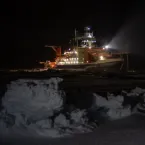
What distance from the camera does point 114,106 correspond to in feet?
40.7

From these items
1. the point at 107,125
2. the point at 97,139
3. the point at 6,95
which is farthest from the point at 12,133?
the point at 107,125

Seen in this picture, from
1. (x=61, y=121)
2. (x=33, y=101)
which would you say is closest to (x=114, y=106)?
(x=61, y=121)

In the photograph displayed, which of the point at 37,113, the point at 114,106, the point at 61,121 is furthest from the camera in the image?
the point at 114,106

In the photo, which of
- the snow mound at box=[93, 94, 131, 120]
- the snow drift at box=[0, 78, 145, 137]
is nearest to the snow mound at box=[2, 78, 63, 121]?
the snow drift at box=[0, 78, 145, 137]

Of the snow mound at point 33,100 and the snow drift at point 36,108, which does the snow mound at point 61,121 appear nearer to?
the snow drift at point 36,108

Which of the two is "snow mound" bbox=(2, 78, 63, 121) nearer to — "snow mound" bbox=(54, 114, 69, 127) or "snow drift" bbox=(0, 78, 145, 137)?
"snow drift" bbox=(0, 78, 145, 137)

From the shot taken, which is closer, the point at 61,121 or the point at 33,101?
the point at 61,121

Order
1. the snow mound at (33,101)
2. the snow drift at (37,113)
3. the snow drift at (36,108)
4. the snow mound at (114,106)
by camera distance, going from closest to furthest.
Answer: the snow drift at (37,113) < the snow drift at (36,108) < the snow mound at (33,101) < the snow mound at (114,106)

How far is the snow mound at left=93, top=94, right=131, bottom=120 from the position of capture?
1196 centimetres

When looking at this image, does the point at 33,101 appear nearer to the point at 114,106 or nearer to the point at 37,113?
the point at 37,113

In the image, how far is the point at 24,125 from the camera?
9828 millimetres

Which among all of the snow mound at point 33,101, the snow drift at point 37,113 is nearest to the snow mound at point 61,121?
the snow drift at point 37,113

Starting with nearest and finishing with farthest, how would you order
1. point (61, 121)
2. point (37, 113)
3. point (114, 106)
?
point (61, 121), point (37, 113), point (114, 106)

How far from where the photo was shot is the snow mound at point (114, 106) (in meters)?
12.0
